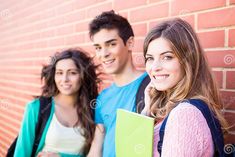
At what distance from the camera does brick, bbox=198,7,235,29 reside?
5.82 ft

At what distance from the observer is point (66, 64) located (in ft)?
8.32

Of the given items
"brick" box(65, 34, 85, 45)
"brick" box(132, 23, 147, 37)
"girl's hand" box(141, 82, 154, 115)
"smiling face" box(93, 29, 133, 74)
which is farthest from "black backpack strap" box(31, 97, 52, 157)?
"brick" box(65, 34, 85, 45)

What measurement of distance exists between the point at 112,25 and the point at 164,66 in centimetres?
85

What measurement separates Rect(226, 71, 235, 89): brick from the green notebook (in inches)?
24.5

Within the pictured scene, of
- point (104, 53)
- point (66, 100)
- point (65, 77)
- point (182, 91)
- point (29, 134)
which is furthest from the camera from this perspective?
point (66, 100)

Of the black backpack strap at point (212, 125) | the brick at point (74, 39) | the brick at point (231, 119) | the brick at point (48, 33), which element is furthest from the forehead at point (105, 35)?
the brick at point (48, 33)

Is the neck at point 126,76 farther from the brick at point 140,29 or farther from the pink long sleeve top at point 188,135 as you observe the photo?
the pink long sleeve top at point 188,135

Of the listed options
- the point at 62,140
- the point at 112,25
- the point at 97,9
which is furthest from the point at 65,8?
the point at 62,140

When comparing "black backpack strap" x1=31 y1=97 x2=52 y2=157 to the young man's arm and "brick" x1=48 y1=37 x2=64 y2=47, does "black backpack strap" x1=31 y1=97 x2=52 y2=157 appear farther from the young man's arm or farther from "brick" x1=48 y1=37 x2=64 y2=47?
"brick" x1=48 y1=37 x2=64 y2=47

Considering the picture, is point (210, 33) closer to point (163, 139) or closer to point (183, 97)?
point (183, 97)

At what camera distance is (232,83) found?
5.82 feet

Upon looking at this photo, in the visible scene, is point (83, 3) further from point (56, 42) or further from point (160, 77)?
point (160, 77)

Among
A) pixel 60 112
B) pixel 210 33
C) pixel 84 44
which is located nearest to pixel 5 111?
pixel 84 44

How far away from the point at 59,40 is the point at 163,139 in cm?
274
